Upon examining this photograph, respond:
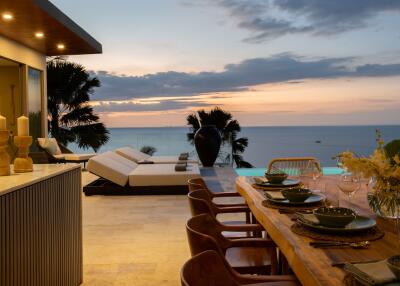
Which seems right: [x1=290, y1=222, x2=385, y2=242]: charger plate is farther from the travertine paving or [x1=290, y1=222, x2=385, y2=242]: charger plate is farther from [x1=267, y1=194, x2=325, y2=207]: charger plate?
the travertine paving

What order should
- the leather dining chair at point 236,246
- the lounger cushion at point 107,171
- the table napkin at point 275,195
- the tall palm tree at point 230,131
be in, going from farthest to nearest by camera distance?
the tall palm tree at point 230,131
the lounger cushion at point 107,171
the table napkin at point 275,195
the leather dining chair at point 236,246

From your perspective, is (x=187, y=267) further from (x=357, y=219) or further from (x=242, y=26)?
(x=242, y=26)

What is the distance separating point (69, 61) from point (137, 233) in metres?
7.67

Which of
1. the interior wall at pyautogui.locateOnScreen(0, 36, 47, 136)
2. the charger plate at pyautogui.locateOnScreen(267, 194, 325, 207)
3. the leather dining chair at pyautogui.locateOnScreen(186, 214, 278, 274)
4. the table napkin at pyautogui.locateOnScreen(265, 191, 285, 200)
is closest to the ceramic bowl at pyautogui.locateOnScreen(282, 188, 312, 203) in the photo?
the charger plate at pyautogui.locateOnScreen(267, 194, 325, 207)

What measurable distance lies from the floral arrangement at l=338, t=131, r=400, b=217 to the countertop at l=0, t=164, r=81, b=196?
1.49 m

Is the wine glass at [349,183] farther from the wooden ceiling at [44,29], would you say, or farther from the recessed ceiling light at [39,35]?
the recessed ceiling light at [39,35]

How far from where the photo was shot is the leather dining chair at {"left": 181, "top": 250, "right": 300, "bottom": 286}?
1.27 metres

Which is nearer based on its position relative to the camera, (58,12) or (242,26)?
(58,12)

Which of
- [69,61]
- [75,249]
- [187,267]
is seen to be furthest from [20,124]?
[69,61]

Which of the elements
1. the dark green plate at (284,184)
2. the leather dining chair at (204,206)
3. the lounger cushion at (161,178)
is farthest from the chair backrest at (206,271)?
the lounger cushion at (161,178)

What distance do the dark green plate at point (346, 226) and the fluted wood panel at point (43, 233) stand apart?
128 cm

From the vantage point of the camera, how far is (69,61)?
1102 cm

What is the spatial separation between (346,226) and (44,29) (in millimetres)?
6743

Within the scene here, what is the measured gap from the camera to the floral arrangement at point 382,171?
65.9 inches
